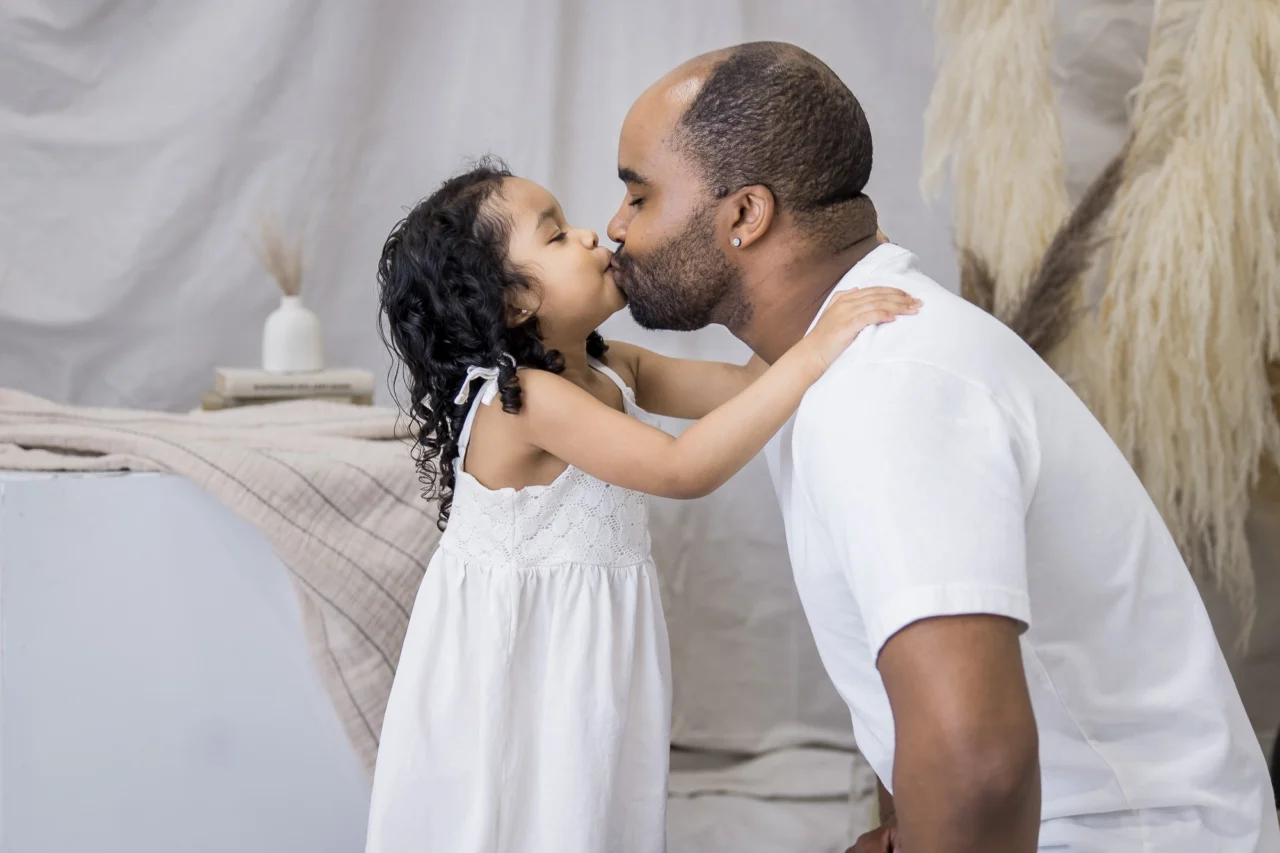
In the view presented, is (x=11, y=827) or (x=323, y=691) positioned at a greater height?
(x=323, y=691)

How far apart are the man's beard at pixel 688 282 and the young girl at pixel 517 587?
150mm

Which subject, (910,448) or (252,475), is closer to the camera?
(910,448)

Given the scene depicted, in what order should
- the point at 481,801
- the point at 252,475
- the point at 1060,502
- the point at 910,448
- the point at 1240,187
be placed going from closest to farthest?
the point at 910,448 → the point at 1060,502 → the point at 481,801 → the point at 252,475 → the point at 1240,187

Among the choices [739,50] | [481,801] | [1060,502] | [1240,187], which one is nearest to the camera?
[1060,502]

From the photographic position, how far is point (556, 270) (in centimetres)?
146

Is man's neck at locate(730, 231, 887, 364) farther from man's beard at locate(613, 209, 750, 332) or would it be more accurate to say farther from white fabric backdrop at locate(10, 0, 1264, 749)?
white fabric backdrop at locate(10, 0, 1264, 749)

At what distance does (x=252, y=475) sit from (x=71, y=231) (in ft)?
3.37

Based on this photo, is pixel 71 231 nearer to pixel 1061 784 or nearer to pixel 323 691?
pixel 323 691

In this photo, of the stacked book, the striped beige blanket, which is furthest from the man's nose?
the stacked book

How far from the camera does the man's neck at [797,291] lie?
1.21m

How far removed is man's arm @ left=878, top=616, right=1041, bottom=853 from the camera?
81 centimetres

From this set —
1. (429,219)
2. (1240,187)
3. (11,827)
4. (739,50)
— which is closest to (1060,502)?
(739,50)

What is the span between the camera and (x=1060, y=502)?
97 centimetres

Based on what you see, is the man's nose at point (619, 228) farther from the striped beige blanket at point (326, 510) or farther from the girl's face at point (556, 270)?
the striped beige blanket at point (326, 510)
